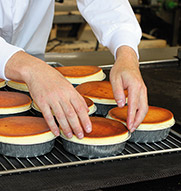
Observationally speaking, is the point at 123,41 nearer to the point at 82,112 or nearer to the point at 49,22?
the point at 82,112

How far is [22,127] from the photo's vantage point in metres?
1.36

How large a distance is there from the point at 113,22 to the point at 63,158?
77cm

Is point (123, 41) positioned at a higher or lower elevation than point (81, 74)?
higher

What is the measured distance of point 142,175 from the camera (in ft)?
3.91

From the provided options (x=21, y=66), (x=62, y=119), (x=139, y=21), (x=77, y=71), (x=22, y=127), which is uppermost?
(x=21, y=66)

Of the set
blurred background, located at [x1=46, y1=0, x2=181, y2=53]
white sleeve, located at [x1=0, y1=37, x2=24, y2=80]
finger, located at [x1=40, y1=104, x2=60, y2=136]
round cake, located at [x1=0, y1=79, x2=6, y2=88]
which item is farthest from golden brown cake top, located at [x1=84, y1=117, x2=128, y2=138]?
blurred background, located at [x1=46, y1=0, x2=181, y2=53]

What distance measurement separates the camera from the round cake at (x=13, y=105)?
5.08ft

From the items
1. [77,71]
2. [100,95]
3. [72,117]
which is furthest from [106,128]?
[77,71]

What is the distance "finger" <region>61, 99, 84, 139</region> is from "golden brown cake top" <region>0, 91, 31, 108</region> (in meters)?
0.42

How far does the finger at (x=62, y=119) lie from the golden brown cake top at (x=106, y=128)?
0.08 metres

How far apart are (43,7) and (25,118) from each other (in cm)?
90

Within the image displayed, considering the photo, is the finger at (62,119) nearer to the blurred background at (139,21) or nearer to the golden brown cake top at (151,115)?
the golden brown cake top at (151,115)

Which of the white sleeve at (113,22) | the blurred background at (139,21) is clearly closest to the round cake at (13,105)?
the white sleeve at (113,22)

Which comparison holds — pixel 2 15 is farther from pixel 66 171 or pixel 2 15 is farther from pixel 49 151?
pixel 66 171
